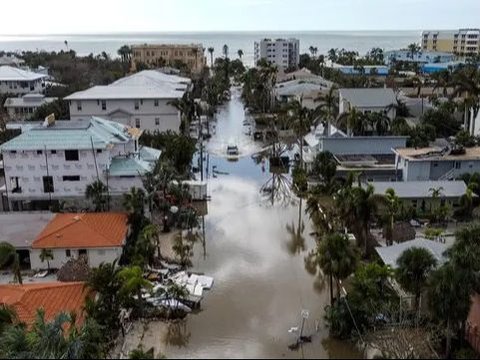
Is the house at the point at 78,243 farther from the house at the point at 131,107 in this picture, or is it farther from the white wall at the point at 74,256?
the house at the point at 131,107

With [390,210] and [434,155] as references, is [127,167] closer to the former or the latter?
[390,210]

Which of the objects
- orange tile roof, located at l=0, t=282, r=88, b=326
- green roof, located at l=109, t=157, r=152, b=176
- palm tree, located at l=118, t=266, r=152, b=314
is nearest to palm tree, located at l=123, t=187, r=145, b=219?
green roof, located at l=109, t=157, r=152, b=176

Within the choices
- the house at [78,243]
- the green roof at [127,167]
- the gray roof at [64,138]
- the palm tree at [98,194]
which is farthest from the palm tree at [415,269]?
the gray roof at [64,138]

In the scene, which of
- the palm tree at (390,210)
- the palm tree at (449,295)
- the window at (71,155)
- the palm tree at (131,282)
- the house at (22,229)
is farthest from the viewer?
the window at (71,155)

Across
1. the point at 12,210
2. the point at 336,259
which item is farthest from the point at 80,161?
the point at 336,259

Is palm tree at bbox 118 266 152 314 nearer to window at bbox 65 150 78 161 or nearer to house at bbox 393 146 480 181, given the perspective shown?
window at bbox 65 150 78 161

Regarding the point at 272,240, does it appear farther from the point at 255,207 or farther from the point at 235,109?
the point at 235,109
